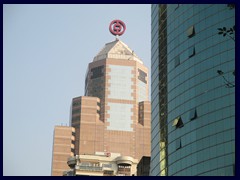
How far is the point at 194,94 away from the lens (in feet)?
349

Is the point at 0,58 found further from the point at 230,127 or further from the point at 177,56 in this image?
the point at 177,56

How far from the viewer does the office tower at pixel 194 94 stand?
327ft

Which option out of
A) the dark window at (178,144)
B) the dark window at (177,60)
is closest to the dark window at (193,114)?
the dark window at (178,144)

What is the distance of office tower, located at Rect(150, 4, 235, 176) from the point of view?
99.6m

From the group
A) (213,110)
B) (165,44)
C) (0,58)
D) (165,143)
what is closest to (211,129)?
(213,110)

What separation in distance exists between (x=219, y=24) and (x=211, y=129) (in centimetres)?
1500

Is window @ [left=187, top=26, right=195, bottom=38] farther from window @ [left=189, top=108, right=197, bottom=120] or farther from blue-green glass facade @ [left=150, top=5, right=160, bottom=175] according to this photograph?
blue-green glass facade @ [left=150, top=5, right=160, bottom=175]

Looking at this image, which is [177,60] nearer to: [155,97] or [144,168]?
[155,97]

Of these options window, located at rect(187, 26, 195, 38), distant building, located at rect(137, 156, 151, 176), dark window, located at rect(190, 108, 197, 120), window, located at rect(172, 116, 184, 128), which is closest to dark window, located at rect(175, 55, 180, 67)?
window, located at rect(187, 26, 195, 38)

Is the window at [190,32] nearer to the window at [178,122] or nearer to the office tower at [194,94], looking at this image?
the office tower at [194,94]

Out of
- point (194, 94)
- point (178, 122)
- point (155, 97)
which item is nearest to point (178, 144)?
point (178, 122)

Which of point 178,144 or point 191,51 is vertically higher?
point 191,51

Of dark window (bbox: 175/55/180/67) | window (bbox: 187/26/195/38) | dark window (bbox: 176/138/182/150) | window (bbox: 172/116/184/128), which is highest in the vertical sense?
window (bbox: 187/26/195/38)

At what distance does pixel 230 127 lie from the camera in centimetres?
9812
